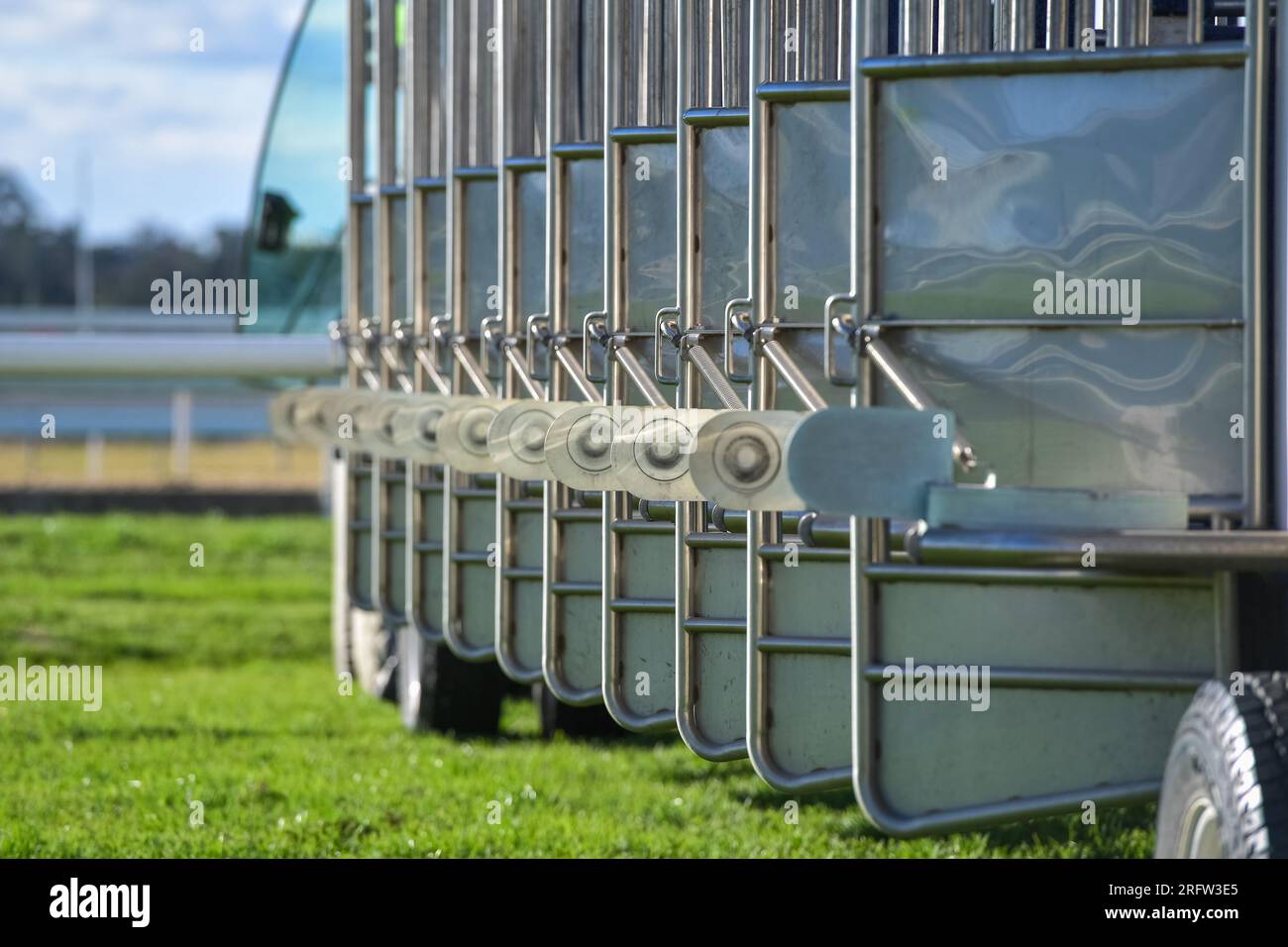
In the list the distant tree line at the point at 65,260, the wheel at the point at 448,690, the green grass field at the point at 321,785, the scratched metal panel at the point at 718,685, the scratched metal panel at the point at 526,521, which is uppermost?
the distant tree line at the point at 65,260

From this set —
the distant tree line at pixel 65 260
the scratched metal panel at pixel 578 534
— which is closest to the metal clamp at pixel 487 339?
the scratched metal panel at pixel 578 534

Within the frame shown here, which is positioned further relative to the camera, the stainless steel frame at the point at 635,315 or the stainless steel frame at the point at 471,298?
the stainless steel frame at the point at 471,298

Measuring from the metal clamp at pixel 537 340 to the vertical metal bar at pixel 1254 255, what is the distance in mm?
3344

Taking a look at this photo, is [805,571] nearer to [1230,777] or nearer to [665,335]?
[665,335]

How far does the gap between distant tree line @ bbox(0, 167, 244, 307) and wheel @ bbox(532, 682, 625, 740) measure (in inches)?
1567

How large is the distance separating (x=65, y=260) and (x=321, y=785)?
48228 mm

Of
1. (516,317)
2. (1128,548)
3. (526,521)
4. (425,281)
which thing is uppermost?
(425,281)

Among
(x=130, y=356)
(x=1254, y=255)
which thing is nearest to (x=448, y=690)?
(x=130, y=356)

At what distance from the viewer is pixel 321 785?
9227 mm

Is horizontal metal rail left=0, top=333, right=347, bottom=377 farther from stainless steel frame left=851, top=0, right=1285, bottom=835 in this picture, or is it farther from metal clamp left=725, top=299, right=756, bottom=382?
stainless steel frame left=851, top=0, right=1285, bottom=835

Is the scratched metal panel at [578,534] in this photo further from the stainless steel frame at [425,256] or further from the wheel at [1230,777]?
the wheel at [1230,777]

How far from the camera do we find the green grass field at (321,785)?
798 centimetres

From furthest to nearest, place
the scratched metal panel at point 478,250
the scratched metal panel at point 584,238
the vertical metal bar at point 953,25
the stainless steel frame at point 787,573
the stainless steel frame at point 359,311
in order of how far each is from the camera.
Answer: the stainless steel frame at point 359,311
the scratched metal panel at point 478,250
the scratched metal panel at point 584,238
the stainless steel frame at point 787,573
the vertical metal bar at point 953,25
